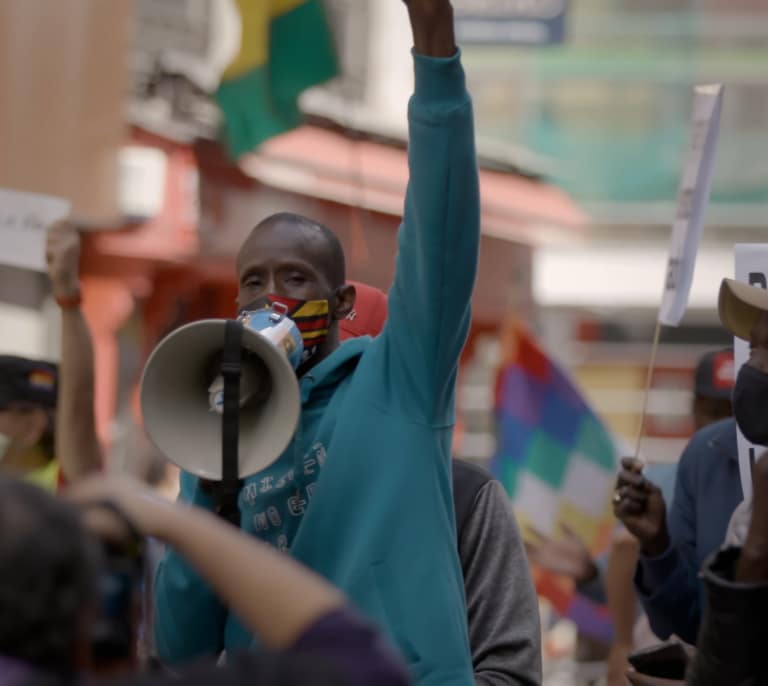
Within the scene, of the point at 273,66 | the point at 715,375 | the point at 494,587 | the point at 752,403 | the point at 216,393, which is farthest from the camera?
the point at 273,66

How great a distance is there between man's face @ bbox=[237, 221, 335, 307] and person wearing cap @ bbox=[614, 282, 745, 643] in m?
1.03

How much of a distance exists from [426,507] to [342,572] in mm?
178

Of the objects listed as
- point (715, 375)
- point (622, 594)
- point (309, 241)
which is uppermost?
point (309, 241)

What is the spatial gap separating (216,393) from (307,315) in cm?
23

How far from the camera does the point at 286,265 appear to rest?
3.59 metres

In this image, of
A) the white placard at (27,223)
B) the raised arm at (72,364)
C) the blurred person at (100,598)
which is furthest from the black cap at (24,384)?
the blurred person at (100,598)

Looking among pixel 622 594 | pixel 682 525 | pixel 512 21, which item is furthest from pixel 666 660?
pixel 512 21

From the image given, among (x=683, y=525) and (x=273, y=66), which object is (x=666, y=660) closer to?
(x=683, y=525)

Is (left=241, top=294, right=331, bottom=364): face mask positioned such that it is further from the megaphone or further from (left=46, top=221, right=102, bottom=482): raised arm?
(left=46, top=221, right=102, bottom=482): raised arm

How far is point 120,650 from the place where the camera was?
7.55ft

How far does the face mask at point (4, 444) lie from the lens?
528 cm

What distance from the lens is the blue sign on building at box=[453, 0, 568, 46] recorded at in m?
10.1

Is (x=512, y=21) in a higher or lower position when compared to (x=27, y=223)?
higher

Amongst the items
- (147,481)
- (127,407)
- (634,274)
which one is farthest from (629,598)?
(634,274)
